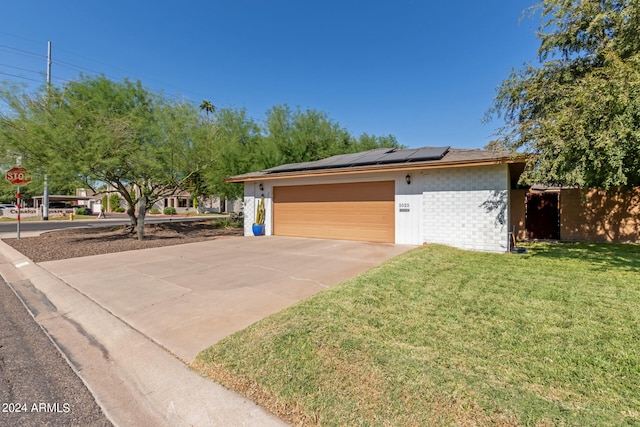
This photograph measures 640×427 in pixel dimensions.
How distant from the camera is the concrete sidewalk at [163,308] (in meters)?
2.41

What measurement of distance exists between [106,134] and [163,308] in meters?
9.27

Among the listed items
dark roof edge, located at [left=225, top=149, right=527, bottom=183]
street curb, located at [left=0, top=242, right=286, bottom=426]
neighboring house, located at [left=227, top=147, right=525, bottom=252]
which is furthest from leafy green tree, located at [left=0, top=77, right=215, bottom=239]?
street curb, located at [left=0, top=242, right=286, bottom=426]

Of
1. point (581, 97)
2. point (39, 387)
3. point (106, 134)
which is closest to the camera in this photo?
point (39, 387)

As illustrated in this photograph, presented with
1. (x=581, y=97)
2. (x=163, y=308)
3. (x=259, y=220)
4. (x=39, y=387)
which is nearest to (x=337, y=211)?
(x=259, y=220)

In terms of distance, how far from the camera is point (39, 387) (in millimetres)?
2650

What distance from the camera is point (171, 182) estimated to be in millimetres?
13758

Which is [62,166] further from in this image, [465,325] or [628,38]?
[628,38]

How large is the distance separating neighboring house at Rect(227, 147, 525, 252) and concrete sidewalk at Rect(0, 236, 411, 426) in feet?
5.77

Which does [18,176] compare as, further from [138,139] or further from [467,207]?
[467,207]

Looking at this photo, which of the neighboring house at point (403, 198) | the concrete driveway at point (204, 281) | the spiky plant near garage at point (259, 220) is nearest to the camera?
the concrete driveway at point (204, 281)

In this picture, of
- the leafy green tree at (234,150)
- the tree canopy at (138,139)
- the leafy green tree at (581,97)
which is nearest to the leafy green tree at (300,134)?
the tree canopy at (138,139)

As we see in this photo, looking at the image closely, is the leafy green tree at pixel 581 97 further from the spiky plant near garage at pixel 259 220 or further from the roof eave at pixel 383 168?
the spiky plant near garage at pixel 259 220

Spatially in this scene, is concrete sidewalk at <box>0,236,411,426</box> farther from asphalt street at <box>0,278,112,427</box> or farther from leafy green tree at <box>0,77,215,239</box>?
leafy green tree at <box>0,77,215,239</box>

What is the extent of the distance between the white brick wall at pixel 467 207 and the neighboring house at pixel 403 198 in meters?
0.02
